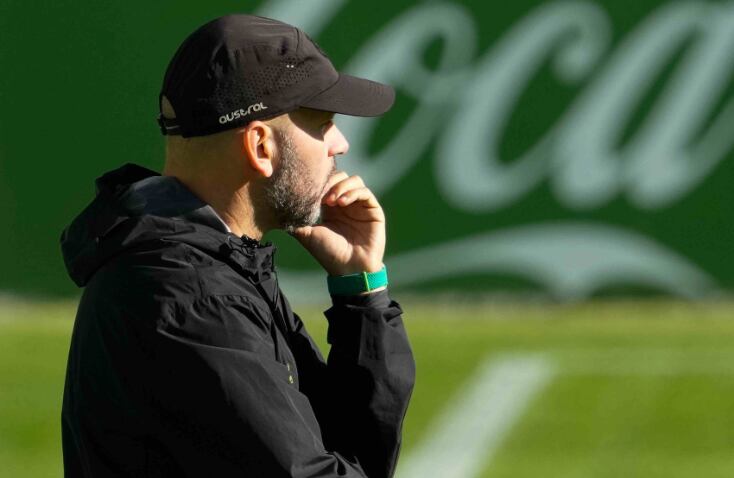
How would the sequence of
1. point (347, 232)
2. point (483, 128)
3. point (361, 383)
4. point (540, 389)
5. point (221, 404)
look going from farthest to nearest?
point (483, 128) → point (540, 389) → point (347, 232) → point (361, 383) → point (221, 404)

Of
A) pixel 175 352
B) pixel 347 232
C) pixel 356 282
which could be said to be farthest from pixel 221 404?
pixel 347 232

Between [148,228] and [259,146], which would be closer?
[148,228]

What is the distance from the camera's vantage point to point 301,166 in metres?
2.71

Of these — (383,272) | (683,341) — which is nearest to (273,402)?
(383,272)

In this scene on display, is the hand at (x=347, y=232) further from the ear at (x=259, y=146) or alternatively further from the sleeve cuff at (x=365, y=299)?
the ear at (x=259, y=146)

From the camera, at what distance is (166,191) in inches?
103

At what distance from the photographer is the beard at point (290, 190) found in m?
2.68

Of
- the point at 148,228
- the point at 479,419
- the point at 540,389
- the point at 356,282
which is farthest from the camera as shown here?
the point at 540,389

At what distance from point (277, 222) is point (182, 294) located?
0.36 metres

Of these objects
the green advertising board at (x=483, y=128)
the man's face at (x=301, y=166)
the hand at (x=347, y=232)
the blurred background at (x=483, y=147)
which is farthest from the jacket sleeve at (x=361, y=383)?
the green advertising board at (x=483, y=128)

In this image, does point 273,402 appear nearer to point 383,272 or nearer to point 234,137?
point 234,137

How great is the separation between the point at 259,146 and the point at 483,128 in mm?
7939

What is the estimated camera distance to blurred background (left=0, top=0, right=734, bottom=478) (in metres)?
10.4

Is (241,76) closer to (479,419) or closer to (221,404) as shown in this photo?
(221,404)
